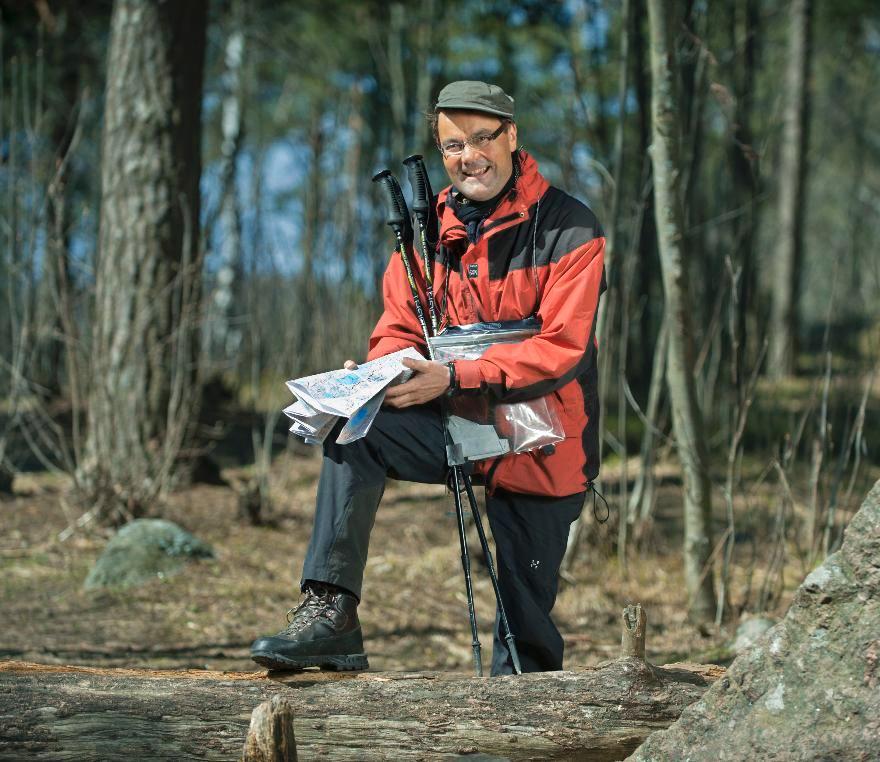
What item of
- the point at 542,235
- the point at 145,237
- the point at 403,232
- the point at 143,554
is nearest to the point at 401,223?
the point at 403,232

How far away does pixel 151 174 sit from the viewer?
7043 mm

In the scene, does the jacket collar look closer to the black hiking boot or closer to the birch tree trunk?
the black hiking boot

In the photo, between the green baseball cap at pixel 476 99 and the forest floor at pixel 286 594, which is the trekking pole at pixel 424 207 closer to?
the green baseball cap at pixel 476 99

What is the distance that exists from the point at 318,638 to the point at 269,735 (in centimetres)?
60

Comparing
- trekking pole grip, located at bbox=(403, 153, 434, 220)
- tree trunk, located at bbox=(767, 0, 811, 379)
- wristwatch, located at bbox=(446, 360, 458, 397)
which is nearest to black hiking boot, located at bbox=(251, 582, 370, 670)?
wristwatch, located at bbox=(446, 360, 458, 397)

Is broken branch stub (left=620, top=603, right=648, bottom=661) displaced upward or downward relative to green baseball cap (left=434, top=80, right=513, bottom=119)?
downward

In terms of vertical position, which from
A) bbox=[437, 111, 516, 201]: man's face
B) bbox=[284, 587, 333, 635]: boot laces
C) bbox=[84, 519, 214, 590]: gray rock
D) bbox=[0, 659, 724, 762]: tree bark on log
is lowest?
bbox=[84, 519, 214, 590]: gray rock

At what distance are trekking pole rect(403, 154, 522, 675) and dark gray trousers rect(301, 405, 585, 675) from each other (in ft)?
0.19

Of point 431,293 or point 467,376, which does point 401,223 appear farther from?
point 467,376

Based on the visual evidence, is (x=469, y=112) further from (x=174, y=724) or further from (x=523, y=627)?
(x=174, y=724)

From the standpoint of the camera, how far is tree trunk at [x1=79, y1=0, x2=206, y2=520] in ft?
22.0

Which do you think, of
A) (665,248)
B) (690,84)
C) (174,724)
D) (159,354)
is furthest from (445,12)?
(174,724)

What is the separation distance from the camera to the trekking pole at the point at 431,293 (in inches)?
121

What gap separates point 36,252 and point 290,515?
90.6 inches
